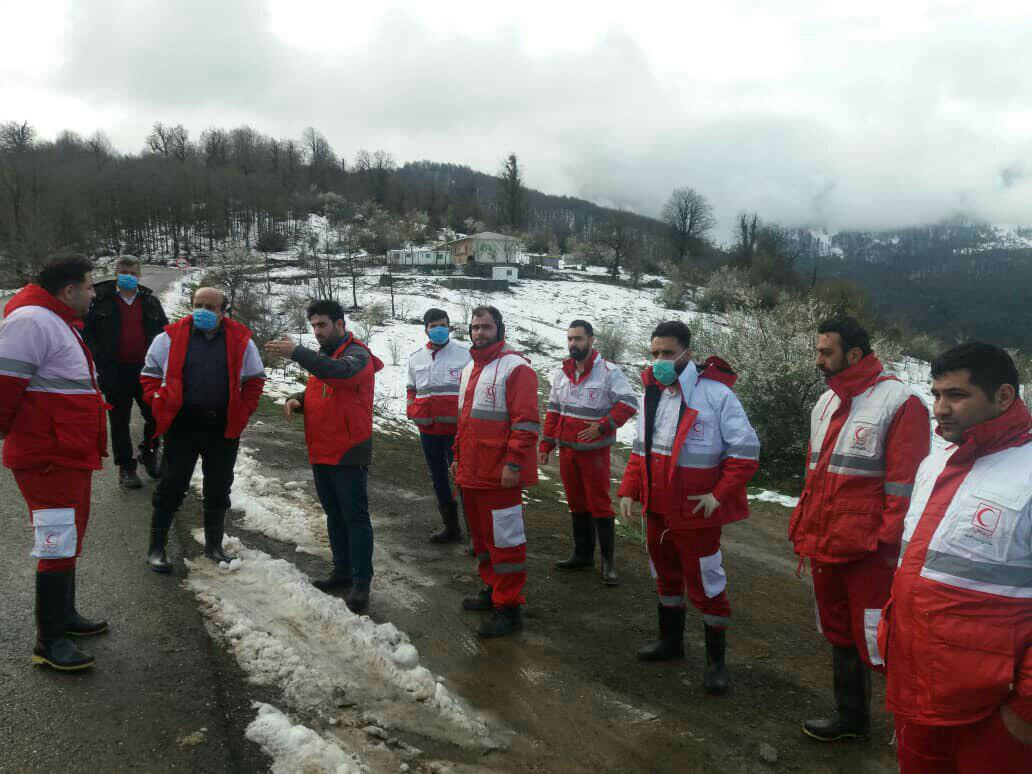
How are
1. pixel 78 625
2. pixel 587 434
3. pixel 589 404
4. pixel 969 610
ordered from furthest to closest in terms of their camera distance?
pixel 589 404, pixel 587 434, pixel 78 625, pixel 969 610

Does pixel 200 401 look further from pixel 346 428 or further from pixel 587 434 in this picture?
pixel 587 434

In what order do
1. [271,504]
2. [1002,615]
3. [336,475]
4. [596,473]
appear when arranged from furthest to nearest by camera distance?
[271,504] → [596,473] → [336,475] → [1002,615]

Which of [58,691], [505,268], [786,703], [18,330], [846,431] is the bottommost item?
[786,703]

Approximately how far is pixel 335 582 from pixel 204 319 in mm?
2135

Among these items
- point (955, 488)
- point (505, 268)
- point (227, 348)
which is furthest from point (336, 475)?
point (505, 268)

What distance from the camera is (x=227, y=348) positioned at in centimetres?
466

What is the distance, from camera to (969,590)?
6.88ft

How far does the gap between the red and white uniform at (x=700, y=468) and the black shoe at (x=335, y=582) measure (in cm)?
236

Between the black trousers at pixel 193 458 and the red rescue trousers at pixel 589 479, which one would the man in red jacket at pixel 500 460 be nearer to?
the red rescue trousers at pixel 589 479

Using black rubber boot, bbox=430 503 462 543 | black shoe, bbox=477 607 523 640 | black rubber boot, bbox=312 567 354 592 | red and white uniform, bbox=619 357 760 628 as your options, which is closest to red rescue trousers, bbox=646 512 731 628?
red and white uniform, bbox=619 357 760 628

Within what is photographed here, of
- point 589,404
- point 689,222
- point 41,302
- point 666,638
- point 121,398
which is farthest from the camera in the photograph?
point 689,222

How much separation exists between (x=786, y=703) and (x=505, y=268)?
61.2 meters

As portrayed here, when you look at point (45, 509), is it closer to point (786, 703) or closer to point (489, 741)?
point (489, 741)

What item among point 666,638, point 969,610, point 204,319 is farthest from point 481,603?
point 969,610
